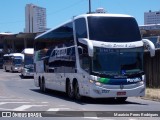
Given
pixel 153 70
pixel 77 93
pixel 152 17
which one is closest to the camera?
pixel 77 93

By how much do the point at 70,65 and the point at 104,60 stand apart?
2.95 m

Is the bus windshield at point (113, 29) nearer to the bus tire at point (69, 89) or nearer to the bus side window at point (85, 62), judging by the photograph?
the bus side window at point (85, 62)

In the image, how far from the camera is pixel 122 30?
61.1ft

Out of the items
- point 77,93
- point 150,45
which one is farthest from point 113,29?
point 77,93

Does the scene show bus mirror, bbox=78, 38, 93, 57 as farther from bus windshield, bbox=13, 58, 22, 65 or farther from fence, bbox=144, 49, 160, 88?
bus windshield, bbox=13, 58, 22, 65

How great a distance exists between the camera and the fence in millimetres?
27542

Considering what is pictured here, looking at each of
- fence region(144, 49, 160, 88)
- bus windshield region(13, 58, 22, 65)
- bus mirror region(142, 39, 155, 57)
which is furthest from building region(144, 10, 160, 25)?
bus mirror region(142, 39, 155, 57)

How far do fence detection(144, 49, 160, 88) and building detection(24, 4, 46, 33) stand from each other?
74.1m

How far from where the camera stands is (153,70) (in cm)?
2808

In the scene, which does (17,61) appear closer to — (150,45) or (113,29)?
(113,29)

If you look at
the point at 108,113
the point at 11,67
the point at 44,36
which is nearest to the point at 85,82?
the point at 108,113

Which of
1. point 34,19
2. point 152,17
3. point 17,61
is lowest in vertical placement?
point 17,61

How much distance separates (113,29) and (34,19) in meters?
95.6

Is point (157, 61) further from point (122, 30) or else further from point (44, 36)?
point (122, 30)
